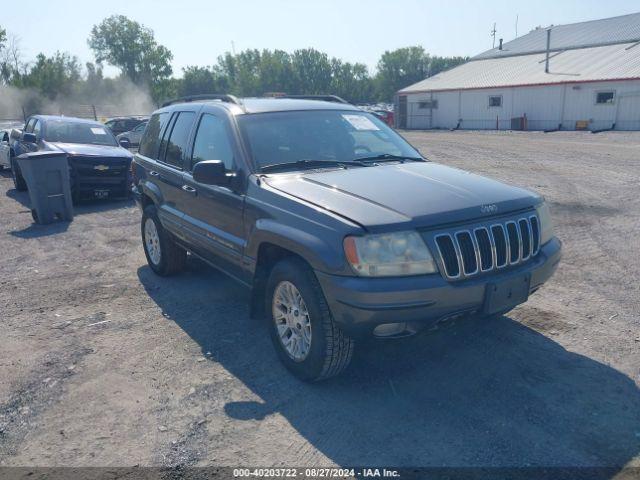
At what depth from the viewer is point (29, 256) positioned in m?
7.72

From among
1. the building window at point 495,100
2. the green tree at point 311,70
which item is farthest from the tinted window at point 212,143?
the green tree at point 311,70

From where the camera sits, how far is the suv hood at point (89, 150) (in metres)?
11.4

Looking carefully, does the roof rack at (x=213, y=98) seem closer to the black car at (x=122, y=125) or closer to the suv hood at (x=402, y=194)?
the suv hood at (x=402, y=194)

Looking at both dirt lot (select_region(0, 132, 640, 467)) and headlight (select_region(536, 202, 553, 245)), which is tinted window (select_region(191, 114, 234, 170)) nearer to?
dirt lot (select_region(0, 132, 640, 467))

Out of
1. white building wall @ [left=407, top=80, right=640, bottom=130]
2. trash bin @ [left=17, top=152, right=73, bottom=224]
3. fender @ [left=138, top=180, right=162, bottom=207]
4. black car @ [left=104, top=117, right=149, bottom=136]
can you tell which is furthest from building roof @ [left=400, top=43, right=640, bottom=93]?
fender @ [left=138, top=180, right=162, bottom=207]

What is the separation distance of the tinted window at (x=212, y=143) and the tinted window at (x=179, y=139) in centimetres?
28

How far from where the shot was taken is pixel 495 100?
115 feet

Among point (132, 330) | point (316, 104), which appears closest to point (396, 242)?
point (316, 104)

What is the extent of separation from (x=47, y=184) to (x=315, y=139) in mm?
6826

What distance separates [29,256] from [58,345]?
3583 millimetres

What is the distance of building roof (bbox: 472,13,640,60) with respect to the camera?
114 ft

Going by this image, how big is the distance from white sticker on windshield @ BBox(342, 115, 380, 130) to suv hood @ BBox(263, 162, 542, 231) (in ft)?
2.74

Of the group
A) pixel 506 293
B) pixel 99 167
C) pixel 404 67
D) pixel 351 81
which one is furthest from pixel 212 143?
pixel 404 67

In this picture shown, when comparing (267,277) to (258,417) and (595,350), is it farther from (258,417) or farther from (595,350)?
(595,350)
